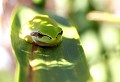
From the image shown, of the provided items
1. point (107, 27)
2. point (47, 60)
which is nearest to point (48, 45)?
point (47, 60)

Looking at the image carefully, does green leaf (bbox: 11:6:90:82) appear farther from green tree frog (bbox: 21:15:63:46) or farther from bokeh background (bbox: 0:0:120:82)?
bokeh background (bbox: 0:0:120:82)

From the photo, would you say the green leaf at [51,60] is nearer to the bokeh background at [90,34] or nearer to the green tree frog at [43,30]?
the green tree frog at [43,30]

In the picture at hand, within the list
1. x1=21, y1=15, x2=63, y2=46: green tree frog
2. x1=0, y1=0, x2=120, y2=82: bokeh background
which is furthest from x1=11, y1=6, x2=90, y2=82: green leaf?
x1=0, y1=0, x2=120, y2=82: bokeh background

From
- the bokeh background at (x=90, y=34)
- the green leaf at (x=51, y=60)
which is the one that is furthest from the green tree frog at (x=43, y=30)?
the bokeh background at (x=90, y=34)

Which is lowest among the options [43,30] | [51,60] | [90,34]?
[51,60]

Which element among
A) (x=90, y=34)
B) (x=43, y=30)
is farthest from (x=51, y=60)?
(x=90, y=34)

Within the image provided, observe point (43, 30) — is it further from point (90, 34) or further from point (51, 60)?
point (90, 34)
